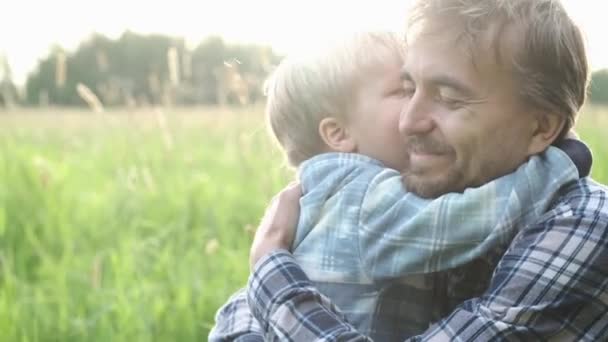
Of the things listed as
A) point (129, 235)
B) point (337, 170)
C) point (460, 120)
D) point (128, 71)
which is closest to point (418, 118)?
point (460, 120)

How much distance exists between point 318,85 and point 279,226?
1.12 feet

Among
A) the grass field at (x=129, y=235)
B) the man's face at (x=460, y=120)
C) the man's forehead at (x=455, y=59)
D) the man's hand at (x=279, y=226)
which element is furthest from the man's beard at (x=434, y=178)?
the grass field at (x=129, y=235)

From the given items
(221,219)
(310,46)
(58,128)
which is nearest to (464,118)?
(310,46)

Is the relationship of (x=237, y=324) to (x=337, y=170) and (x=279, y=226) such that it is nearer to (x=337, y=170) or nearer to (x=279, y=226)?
(x=279, y=226)

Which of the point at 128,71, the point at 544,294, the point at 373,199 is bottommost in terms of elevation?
the point at 128,71

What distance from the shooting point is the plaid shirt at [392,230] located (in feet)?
5.65

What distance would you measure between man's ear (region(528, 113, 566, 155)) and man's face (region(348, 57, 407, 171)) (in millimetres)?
287

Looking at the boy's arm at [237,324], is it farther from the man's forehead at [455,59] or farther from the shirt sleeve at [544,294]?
the man's forehead at [455,59]

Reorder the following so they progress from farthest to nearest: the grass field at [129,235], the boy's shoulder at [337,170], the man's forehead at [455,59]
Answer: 1. the grass field at [129,235]
2. the boy's shoulder at [337,170]
3. the man's forehead at [455,59]

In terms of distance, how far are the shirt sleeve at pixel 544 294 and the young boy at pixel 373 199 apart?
0.07 m

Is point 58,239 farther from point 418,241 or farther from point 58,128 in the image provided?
point 58,128

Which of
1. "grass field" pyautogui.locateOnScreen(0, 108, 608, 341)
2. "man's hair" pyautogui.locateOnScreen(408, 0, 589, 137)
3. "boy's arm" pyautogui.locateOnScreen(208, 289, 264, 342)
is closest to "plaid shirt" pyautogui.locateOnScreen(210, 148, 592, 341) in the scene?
"man's hair" pyautogui.locateOnScreen(408, 0, 589, 137)

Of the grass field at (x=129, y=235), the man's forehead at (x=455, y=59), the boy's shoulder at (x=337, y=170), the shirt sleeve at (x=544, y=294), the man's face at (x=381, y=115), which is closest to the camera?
the shirt sleeve at (x=544, y=294)

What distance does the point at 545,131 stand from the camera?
180 centimetres
